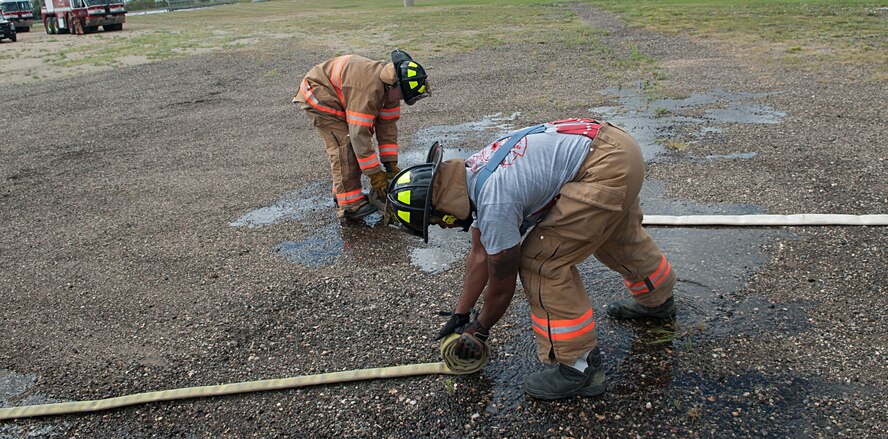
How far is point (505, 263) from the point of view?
9.32 feet

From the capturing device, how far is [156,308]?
4.50 metres

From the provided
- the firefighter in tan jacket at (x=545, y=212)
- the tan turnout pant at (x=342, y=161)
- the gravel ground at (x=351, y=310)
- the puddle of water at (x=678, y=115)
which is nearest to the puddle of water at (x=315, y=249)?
the gravel ground at (x=351, y=310)

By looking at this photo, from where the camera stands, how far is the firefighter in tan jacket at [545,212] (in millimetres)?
2820

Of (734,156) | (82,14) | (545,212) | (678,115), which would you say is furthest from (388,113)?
(82,14)

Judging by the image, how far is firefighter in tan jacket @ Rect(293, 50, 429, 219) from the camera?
5039 mm

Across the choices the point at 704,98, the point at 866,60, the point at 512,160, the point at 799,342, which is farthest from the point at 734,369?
the point at 866,60

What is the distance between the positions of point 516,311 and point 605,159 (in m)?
1.46

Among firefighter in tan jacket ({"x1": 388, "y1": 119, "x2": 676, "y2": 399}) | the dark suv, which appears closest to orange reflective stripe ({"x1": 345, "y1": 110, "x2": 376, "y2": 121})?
firefighter in tan jacket ({"x1": 388, "y1": 119, "x2": 676, "y2": 399})

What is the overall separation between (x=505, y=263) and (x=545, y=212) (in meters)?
0.34

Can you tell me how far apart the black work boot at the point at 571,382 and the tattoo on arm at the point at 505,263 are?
62 centimetres

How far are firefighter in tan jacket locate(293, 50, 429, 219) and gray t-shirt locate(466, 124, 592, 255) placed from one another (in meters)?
2.20

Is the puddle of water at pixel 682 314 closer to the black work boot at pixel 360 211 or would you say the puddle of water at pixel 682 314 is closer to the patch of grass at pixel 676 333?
the patch of grass at pixel 676 333

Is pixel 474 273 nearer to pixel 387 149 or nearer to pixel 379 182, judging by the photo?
pixel 379 182

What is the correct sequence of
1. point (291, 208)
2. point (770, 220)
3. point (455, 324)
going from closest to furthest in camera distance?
1. point (455, 324)
2. point (770, 220)
3. point (291, 208)
